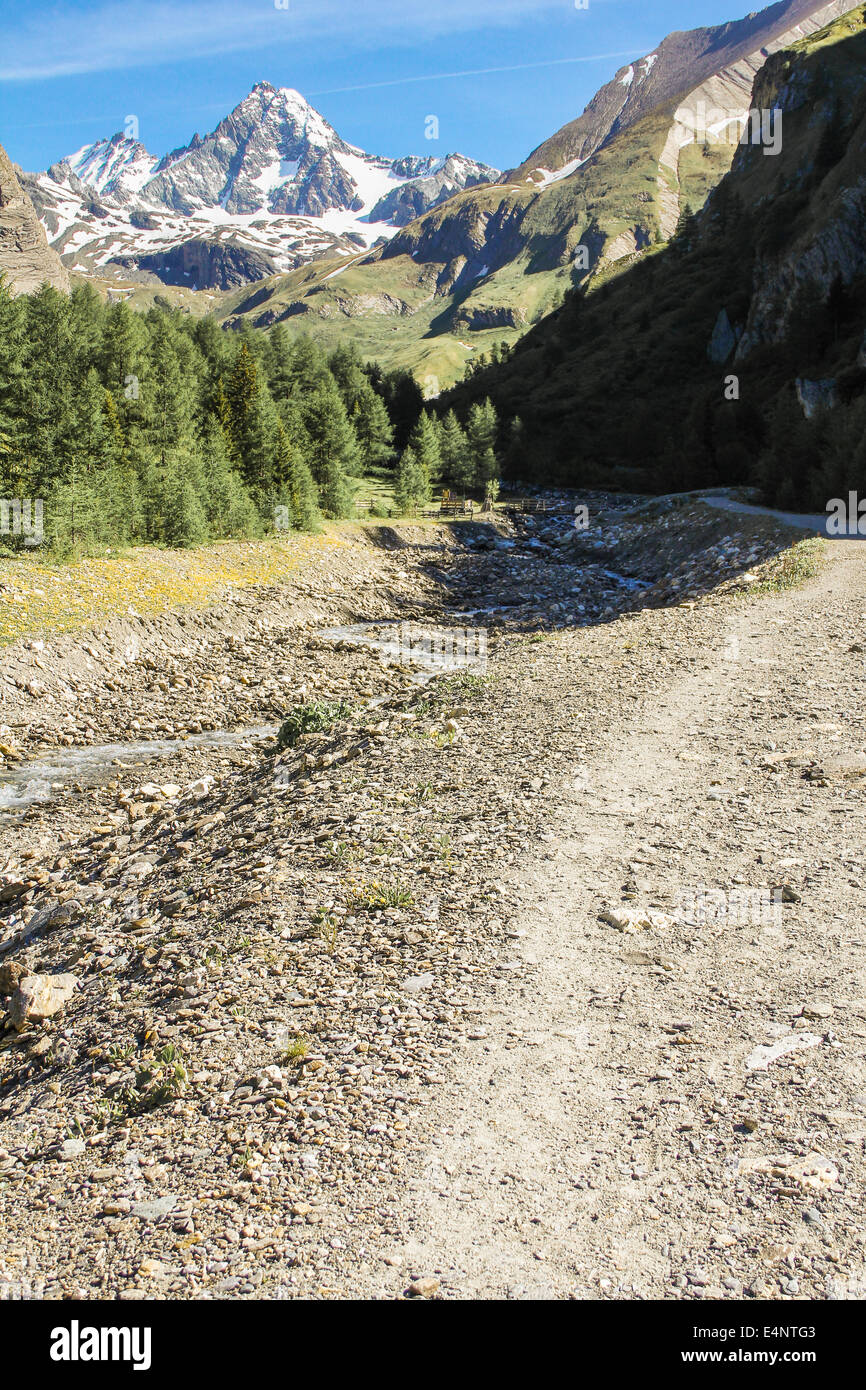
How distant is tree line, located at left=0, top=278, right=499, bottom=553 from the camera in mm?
30844

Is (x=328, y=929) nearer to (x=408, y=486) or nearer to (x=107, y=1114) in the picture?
(x=107, y=1114)

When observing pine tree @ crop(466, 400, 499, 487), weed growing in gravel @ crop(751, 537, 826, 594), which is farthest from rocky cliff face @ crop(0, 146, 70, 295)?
weed growing in gravel @ crop(751, 537, 826, 594)

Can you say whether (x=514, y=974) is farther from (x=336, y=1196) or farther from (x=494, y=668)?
(x=494, y=668)

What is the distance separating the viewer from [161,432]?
4066 centimetres

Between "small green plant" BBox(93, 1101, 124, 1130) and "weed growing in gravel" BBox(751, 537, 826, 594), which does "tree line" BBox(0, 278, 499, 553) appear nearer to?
"weed growing in gravel" BBox(751, 537, 826, 594)

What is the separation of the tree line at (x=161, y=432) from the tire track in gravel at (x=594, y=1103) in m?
22.8

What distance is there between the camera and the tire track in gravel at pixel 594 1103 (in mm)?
3518

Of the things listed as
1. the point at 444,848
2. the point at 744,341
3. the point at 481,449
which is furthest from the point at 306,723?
the point at 744,341

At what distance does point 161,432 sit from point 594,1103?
42039 millimetres

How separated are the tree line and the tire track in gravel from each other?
74.7ft

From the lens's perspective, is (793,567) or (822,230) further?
(822,230)

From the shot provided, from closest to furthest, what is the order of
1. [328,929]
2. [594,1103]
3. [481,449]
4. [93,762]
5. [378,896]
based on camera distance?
[594,1103] → [328,929] → [378,896] → [93,762] → [481,449]

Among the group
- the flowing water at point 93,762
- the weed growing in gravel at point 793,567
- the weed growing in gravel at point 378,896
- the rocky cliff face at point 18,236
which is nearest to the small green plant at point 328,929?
the weed growing in gravel at point 378,896
